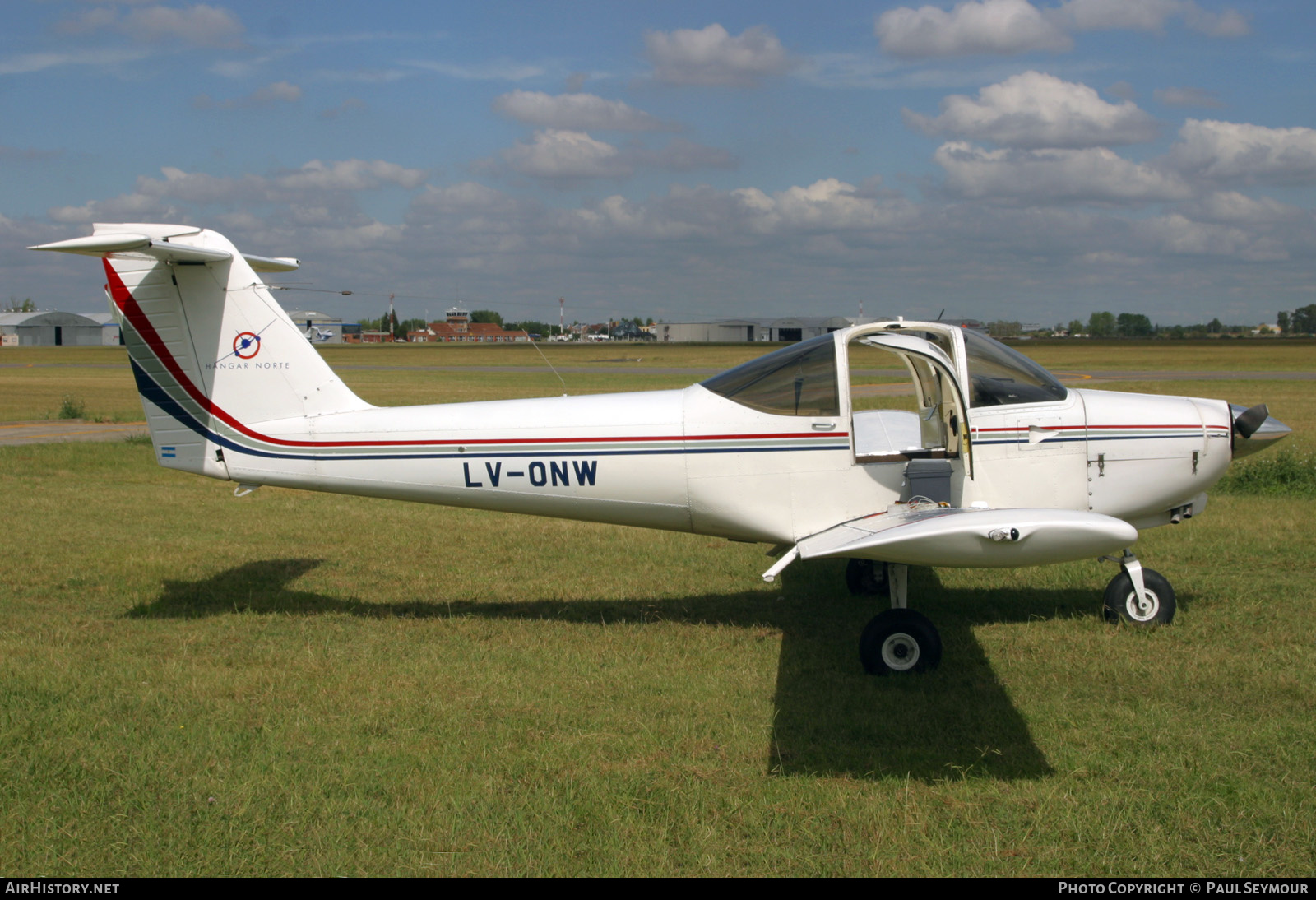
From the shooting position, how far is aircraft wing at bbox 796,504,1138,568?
4.74 m

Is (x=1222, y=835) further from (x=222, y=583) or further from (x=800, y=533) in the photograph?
(x=222, y=583)

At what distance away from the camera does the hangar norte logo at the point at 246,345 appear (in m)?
6.83

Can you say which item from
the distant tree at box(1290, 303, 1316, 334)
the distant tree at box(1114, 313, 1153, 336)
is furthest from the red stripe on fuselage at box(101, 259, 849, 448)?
the distant tree at box(1290, 303, 1316, 334)

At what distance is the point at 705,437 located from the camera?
6.34m

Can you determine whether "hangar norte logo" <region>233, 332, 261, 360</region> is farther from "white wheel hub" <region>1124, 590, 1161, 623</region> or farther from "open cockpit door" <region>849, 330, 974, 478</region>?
"white wheel hub" <region>1124, 590, 1161, 623</region>

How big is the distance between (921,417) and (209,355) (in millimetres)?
5276

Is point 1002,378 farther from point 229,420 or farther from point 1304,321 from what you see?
point 1304,321

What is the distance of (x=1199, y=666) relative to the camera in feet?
18.6

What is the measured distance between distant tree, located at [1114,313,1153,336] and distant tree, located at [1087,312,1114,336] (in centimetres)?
67

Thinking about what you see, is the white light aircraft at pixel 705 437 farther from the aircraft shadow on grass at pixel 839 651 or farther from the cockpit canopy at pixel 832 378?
the aircraft shadow on grass at pixel 839 651

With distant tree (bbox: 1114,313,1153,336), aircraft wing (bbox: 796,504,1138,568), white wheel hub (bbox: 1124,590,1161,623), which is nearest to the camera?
aircraft wing (bbox: 796,504,1138,568)

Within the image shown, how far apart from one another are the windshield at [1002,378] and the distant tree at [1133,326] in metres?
117

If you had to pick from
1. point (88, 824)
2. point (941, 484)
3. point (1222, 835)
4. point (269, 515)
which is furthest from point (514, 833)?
point (269, 515)

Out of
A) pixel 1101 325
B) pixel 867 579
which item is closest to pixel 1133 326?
pixel 1101 325
